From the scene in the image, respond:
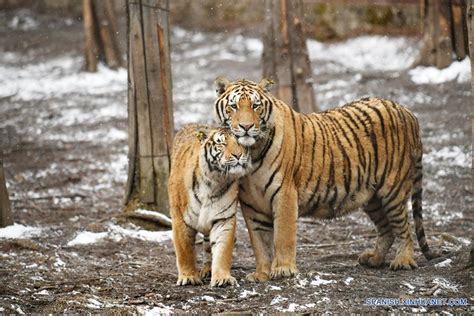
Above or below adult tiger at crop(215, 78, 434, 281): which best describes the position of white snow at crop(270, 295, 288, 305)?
below

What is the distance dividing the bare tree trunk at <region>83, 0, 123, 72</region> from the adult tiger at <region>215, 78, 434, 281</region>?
1215 cm

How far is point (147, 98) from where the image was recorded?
27.5 feet

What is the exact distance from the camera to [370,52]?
18.8 metres

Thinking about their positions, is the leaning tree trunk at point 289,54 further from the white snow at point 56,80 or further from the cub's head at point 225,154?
the cub's head at point 225,154

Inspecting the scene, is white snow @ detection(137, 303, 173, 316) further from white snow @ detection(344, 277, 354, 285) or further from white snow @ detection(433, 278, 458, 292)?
white snow @ detection(433, 278, 458, 292)

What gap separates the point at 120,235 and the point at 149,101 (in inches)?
51.8

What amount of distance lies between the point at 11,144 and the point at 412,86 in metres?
6.80

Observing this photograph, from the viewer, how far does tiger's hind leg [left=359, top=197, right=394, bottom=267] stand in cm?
720

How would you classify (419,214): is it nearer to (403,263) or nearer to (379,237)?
(379,237)

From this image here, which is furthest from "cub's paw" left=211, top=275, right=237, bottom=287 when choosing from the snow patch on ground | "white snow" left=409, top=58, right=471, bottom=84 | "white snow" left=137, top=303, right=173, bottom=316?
→ "white snow" left=409, top=58, right=471, bottom=84

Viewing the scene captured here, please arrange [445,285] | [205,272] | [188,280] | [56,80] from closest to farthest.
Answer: [445,285] → [188,280] → [205,272] → [56,80]

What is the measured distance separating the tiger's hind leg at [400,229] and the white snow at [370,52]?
10.1 metres

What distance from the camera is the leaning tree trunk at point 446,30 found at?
14.8 meters

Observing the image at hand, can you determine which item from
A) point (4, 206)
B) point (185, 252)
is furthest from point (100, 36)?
point (185, 252)
